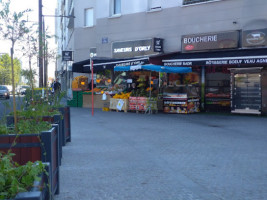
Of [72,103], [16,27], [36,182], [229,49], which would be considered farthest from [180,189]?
[72,103]

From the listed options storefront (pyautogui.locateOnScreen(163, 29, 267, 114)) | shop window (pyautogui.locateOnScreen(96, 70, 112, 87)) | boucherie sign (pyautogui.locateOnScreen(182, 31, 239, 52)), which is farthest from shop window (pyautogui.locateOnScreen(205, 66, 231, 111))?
shop window (pyautogui.locateOnScreen(96, 70, 112, 87))

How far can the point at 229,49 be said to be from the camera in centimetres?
1670

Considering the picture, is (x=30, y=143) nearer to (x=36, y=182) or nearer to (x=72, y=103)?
(x=36, y=182)

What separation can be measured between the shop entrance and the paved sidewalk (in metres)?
4.77

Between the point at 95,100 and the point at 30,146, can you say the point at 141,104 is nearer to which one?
the point at 95,100

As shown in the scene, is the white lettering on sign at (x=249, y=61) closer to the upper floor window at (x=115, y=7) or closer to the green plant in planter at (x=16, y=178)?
the upper floor window at (x=115, y=7)

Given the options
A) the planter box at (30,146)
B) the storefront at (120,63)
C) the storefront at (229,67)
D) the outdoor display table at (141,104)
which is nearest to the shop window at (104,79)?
the storefront at (120,63)

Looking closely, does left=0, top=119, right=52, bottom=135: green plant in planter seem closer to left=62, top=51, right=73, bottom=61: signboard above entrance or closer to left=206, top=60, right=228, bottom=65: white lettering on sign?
left=206, top=60, right=228, bottom=65: white lettering on sign

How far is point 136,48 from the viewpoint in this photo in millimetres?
20641

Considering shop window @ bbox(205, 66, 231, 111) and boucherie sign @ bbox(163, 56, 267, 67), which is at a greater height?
boucherie sign @ bbox(163, 56, 267, 67)

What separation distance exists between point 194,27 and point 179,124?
6929 mm

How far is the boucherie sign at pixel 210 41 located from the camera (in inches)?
651

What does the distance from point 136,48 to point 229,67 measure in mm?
5728

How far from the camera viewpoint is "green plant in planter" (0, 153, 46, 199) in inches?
96.3
